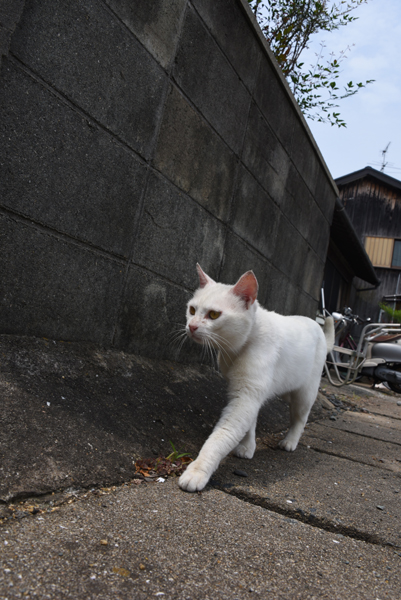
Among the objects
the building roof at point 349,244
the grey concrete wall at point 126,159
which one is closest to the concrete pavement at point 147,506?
the grey concrete wall at point 126,159

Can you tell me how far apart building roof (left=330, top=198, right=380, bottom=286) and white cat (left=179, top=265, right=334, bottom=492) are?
5.31 m

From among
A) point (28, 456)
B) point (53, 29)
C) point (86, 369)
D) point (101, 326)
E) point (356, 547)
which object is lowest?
point (356, 547)

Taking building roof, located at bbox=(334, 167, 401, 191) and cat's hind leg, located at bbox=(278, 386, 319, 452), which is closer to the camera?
cat's hind leg, located at bbox=(278, 386, 319, 452)

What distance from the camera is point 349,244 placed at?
11453mm

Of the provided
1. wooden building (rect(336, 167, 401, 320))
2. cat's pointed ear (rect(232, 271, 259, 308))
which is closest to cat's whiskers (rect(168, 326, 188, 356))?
cat's pointed ear (rect(232, 271, 259, 308))

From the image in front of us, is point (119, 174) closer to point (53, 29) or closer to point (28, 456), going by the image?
point (53, 29)

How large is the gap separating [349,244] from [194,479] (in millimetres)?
10614

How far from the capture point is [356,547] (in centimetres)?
158

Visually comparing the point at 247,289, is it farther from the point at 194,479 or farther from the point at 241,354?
the point at 194,479

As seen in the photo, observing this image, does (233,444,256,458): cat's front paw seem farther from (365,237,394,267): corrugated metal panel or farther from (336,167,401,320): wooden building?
(365,237,394,267): corrugated metal panel

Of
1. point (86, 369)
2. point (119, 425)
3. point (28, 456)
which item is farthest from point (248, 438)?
point (28, 456)

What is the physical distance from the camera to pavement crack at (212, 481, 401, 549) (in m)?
1.69

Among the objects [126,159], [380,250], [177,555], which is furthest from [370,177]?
[177,555]

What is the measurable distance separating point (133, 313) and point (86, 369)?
0.63 meters
